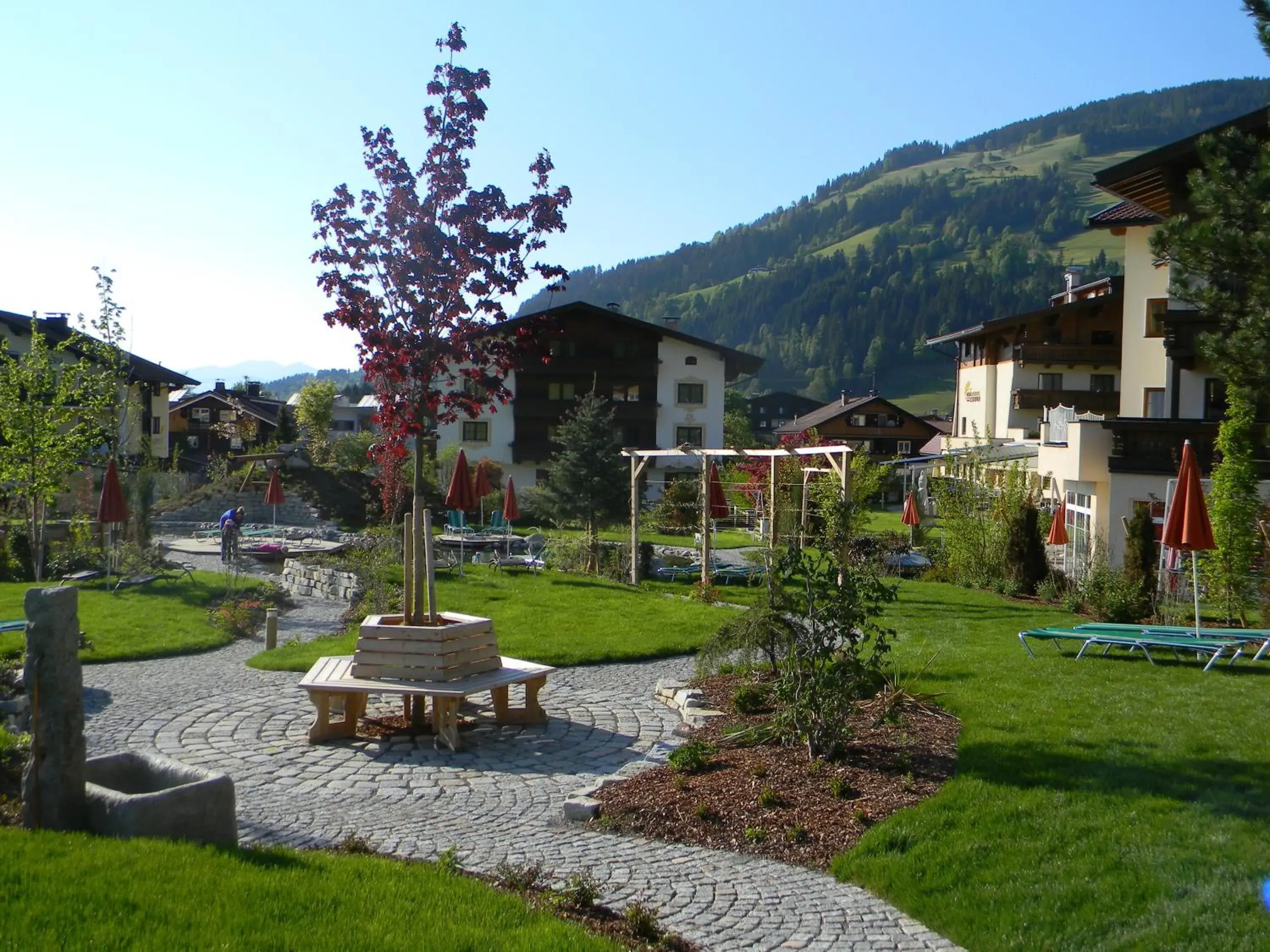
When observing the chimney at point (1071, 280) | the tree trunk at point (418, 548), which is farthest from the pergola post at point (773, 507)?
the chimney at point (1071, 280)

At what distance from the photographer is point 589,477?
97.5 ft

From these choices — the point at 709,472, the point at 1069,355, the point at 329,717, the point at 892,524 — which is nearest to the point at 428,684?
the point at 329,717

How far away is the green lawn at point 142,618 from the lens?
13430 mm

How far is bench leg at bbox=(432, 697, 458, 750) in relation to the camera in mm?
8953

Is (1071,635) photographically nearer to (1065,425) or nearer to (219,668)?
(219,668)

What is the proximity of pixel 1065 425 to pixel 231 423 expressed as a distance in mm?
54878

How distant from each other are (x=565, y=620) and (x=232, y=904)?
11.3m

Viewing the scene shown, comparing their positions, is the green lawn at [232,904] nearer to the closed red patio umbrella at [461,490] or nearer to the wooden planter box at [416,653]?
the wooden planter box at [416,653]

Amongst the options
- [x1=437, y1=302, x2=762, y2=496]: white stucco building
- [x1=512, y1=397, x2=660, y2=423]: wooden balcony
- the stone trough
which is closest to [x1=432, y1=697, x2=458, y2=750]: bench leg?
the stone trough

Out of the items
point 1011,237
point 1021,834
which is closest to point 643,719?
point 1021,834

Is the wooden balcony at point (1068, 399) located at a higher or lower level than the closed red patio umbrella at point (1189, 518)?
higher

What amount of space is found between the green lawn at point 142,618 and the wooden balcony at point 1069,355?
3699 cm


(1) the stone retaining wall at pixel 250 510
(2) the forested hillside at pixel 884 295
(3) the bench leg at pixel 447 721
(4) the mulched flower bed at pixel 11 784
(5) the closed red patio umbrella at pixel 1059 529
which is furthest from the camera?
(2) the forested hillside at pixel 884 295

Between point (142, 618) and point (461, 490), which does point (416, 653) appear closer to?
point (142, 618)
